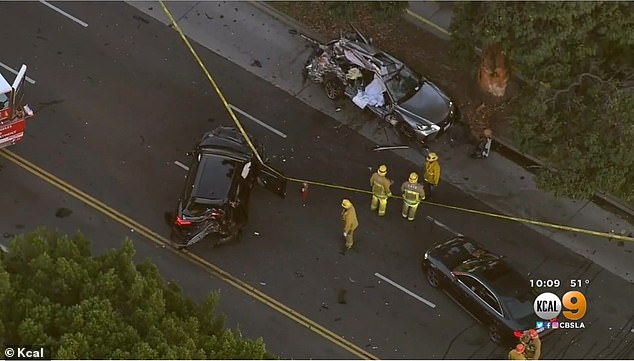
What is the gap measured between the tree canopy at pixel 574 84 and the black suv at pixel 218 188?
6.07 metres

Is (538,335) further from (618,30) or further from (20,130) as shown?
(20,130)

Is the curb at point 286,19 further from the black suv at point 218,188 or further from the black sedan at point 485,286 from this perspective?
the black sedan at point 485,286

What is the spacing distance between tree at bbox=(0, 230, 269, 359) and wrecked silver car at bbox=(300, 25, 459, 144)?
9.00 m

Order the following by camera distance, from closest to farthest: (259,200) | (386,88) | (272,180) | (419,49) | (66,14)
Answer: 1. (272,180)
2. (259,200)
3. (386,88)
4. (66,14)
5. (419,49)

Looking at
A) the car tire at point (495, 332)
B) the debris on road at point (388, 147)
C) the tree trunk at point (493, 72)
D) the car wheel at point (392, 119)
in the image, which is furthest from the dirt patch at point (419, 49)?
the car tire at point (495, 332)

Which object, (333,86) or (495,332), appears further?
(333,86)

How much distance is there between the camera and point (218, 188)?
19.1 meters

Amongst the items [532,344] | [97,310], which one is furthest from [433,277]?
[97,310]

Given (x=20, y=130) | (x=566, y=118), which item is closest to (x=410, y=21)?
(x=566, y=118)

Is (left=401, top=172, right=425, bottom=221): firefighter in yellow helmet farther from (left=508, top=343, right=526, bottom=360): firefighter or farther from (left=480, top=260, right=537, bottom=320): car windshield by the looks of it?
(left=508, top=343, right=526, bottom=360): firefighter

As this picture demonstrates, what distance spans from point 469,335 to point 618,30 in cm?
735

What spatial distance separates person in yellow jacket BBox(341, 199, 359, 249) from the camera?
18.7m

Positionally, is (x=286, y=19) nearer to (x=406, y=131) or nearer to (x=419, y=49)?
(x=419, y=49)

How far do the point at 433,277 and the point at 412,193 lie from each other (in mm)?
2012
